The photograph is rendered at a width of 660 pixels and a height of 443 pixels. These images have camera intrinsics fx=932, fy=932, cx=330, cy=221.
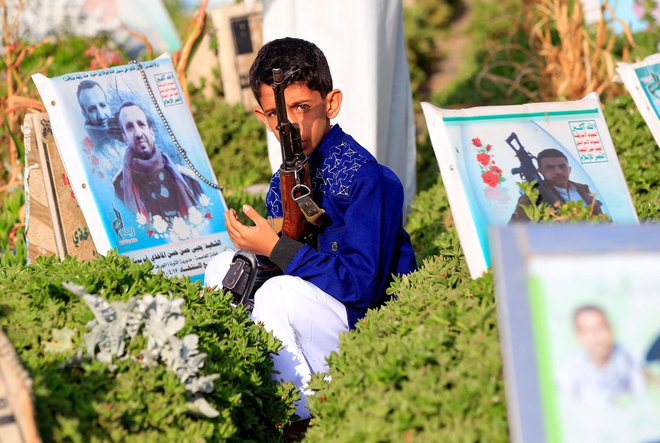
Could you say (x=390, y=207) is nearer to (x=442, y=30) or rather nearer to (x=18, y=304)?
(x=18, y=304)

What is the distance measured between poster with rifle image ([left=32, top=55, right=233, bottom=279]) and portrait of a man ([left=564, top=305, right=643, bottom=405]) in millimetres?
2379

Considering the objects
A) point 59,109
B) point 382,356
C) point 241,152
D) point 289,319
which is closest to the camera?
point 382,356

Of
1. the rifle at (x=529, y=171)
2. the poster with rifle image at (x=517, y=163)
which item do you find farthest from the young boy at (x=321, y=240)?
the rifle at (x=529, y=171)

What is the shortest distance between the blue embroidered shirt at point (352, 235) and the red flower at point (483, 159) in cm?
Result: 41

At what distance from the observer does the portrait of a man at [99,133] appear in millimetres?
4223

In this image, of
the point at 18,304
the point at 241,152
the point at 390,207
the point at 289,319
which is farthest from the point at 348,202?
the point at 241,152

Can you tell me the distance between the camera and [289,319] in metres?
3.48

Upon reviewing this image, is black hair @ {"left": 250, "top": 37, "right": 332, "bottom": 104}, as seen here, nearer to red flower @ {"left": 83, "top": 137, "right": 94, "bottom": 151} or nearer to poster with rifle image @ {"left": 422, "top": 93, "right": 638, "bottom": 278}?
poster with rifle image @ {"left": 422, "top": 93, "right": 638, "bottom": 278}

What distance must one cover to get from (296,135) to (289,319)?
0.71 meters

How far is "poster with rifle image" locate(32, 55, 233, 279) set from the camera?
4.17 meters

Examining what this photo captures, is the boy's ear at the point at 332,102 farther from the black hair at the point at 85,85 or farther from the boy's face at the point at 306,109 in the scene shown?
the black hair at the point at 85,85

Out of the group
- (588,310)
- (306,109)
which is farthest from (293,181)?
(588,310)

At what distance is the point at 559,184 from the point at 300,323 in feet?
3.60

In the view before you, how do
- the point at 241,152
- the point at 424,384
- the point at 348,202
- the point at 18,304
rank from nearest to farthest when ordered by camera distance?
1. the point at 424,384
2. the point at 18,304
3. the point at 348,202
4. the point at 241,152
